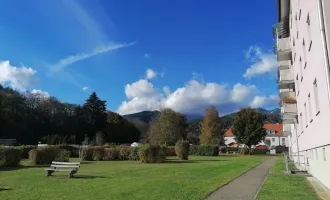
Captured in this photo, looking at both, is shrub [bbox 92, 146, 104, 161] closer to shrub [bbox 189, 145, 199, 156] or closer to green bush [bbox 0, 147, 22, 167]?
green bush [bbox 0, 147, 22, 167]

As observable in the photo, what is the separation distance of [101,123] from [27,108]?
21.3 metres

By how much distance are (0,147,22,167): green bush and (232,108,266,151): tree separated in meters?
50.7

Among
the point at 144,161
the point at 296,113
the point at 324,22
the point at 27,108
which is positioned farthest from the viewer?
the point at 27,108

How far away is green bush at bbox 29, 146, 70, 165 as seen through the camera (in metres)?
26.5

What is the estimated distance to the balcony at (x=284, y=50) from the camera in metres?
24.3

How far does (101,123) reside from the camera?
323 feet

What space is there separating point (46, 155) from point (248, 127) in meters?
49.2

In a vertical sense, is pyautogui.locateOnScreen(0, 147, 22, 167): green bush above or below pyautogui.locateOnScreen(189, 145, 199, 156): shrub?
below

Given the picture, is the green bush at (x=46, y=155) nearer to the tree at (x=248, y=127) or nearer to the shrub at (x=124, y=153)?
the shrub at (x=124, y=153)

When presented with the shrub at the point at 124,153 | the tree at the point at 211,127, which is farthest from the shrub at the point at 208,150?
the tree at the point at 211,127

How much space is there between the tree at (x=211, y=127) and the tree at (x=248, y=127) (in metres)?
8.49

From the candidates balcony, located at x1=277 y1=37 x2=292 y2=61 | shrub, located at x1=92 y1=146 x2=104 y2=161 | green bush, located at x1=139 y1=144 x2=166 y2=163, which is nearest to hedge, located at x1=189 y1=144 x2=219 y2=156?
shrub, located at x1=92 y1=146 x2=104 y2=161

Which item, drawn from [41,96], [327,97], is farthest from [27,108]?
[327,97]

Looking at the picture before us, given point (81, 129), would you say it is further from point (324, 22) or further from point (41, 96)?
point (324, 22)
